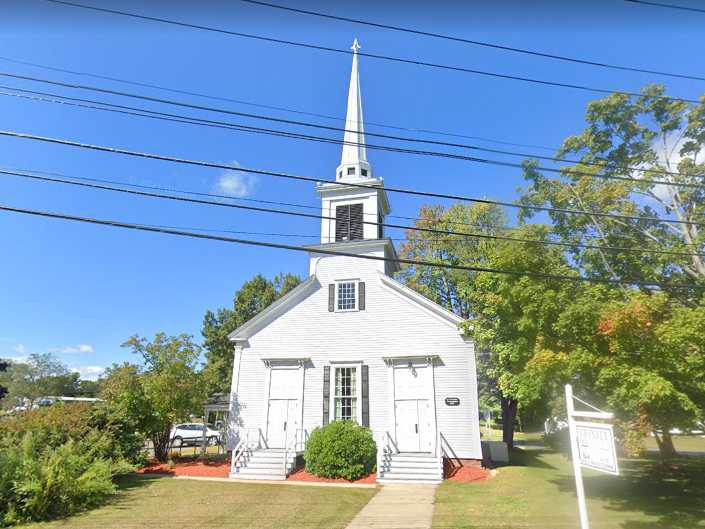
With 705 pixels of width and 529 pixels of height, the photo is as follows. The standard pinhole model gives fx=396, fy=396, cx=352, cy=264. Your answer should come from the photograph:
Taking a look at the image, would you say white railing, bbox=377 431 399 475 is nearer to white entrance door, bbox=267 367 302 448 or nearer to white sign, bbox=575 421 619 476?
white entrance door, bbox=267 367 302 448

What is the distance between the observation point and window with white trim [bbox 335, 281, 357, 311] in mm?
17109

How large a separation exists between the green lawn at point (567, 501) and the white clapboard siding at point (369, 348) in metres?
2.79

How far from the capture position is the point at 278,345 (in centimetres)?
1709

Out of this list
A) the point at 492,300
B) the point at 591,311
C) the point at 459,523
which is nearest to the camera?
the point at 459,523

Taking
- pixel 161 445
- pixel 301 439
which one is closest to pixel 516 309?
pixel 301 439

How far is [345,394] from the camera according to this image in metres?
16.0

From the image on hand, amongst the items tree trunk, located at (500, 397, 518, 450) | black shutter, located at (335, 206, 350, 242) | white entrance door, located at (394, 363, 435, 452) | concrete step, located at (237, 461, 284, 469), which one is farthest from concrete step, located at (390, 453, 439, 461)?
black shutter, located at (335, 206, 350, 242)

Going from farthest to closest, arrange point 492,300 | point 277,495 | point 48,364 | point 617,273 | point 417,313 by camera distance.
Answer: point 48,364 → point 417,313 → point 617,273 → point 492,300 → point 277,495

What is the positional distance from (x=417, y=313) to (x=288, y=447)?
7297 mm

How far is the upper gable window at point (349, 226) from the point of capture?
18.8 metres

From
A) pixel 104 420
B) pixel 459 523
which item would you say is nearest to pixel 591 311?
pixel 459 523

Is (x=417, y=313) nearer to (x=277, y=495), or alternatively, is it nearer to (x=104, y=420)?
(x=277, y=495)

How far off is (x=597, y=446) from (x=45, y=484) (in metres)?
12.0

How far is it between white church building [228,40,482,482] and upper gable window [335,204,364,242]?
27 centimetres
